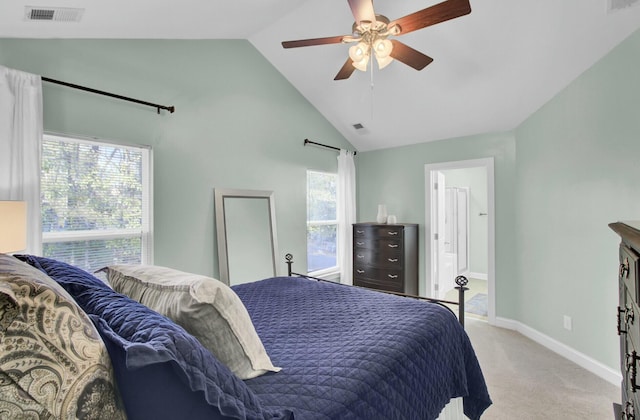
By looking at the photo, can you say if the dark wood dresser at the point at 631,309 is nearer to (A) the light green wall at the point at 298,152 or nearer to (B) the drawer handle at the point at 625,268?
(B) the drawer handle at the point at 625,268

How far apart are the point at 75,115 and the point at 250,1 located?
65.9 inches

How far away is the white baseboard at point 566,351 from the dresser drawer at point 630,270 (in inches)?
77.0

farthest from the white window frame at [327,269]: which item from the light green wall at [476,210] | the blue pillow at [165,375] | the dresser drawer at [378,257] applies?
the blue pillow at [165,375]

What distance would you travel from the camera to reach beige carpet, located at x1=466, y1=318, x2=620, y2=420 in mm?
2238

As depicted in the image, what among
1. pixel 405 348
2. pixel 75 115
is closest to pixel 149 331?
pixel 405 348

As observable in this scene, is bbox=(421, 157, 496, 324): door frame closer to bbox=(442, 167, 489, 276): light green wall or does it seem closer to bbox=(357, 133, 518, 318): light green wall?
bbox=(357, 133, 518, 318): light green wall

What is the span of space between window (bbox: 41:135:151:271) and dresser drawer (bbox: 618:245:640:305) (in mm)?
3122

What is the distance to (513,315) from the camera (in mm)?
3807

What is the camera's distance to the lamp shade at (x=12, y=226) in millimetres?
1698

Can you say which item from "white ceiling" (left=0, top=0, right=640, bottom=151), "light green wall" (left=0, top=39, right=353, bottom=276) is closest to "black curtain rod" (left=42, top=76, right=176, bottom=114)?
"light green wall" (left=0, top=39, right=353, bottom=276)

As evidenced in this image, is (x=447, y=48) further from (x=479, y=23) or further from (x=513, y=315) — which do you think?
(x=513, y=315)

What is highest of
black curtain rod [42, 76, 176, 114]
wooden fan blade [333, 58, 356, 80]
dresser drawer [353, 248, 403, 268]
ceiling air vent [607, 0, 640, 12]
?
ceiling air vent [607, 0, 640, 12]

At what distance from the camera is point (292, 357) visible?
1308 mm

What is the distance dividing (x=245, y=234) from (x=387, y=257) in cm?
199
